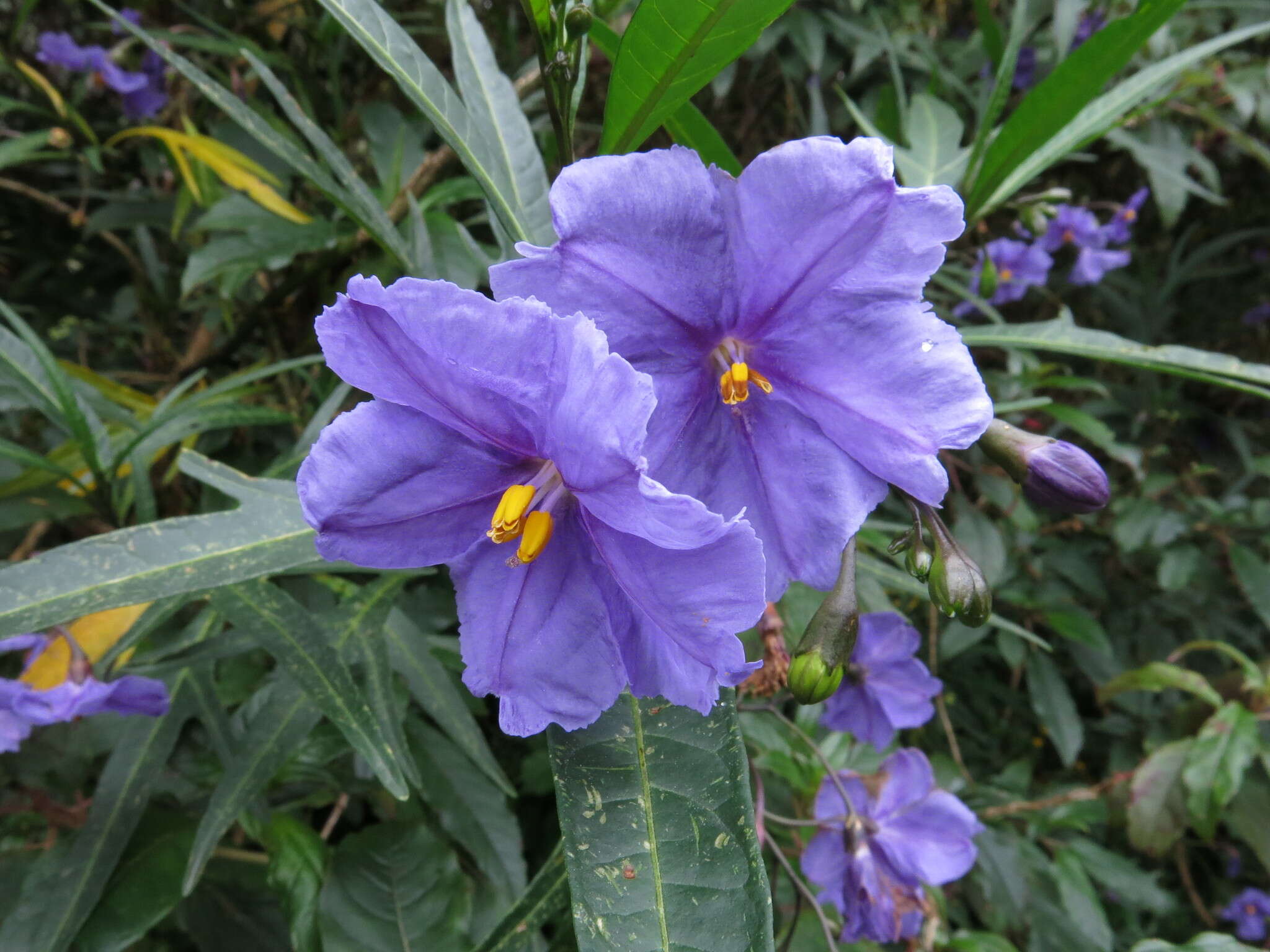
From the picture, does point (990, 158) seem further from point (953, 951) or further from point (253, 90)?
point (253, 90)

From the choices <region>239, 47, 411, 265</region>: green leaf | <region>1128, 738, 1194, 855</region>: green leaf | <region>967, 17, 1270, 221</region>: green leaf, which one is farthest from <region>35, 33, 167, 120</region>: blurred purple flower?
<region>1128, 738, 1194, 855</region>: green leaf

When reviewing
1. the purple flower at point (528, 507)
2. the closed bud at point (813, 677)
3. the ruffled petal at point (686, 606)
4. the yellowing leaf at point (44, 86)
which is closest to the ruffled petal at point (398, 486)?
the purple flower at point (528, 507)

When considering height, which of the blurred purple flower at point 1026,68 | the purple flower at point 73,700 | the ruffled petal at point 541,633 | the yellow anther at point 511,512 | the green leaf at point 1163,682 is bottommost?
the green leaf at point 1163,682

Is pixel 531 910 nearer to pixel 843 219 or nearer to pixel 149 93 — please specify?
pixel 843 219

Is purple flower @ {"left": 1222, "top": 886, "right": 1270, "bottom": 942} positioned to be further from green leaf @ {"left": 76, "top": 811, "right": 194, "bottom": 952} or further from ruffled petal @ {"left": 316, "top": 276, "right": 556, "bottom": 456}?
ruffled petal @ {"left": 316, "top": 276, "right": 556, "bottom": 456}

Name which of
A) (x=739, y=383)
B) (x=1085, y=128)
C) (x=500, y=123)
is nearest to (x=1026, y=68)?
(x=1085, y=128)

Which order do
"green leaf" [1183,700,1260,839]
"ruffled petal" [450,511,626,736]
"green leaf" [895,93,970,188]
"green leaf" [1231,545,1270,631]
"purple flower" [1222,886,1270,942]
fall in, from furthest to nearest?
1. "purple flower" [1222,886,1270,942]
2. "green leaf" [1231,545,1270,631]
3. "green leaf" [1183,700,1260,839]
4. "green leaf" [895,93,970,188]
5. "ruffled petal" [450,511,626,736]

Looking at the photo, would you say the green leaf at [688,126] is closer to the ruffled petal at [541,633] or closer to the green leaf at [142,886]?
the ruffled petal at [541,633]
